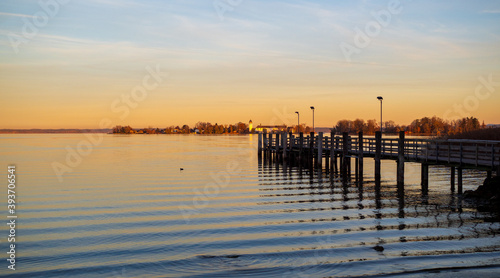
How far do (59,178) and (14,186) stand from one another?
463 centimetres

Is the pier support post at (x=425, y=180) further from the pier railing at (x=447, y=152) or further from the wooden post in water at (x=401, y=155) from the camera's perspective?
the wooden post in water at (x=401, y=155)

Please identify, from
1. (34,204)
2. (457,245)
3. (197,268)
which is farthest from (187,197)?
(457,245)

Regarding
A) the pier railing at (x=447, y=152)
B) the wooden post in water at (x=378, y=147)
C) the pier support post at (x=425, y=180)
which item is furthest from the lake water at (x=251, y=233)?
the wooden post in water at (x=378, y=147)

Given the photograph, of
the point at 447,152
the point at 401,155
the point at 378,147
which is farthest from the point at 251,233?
the point at 447,152

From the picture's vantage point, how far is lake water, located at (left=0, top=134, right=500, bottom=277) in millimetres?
11406

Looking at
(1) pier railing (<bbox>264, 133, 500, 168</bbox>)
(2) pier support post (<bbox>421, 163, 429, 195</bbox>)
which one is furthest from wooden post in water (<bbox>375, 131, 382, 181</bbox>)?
(2) pier support post (<bbox>421, 163, 429, 195</bbox>)

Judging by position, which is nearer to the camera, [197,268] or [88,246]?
[197,268]

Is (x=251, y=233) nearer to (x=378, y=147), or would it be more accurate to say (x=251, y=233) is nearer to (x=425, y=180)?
(x=425, y=180)

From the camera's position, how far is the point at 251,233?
599 inches

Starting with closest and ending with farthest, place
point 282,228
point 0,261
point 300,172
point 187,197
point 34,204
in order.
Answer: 1. point 0,261
2. point 282,228
3. point 34,204
4. point 187,197
5. point 300,172

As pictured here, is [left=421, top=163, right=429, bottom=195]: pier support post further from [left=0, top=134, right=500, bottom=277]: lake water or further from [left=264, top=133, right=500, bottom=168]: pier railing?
[left=0, top=134, right=500, bottom=277]: lake water

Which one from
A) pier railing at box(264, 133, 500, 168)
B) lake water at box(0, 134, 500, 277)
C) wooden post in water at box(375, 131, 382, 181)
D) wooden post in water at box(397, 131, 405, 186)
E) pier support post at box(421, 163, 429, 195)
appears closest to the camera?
lake water at box(0, 134, 500, 277)

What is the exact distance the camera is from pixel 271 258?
12.2 meters

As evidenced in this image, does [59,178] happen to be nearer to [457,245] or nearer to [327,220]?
[327,220]
